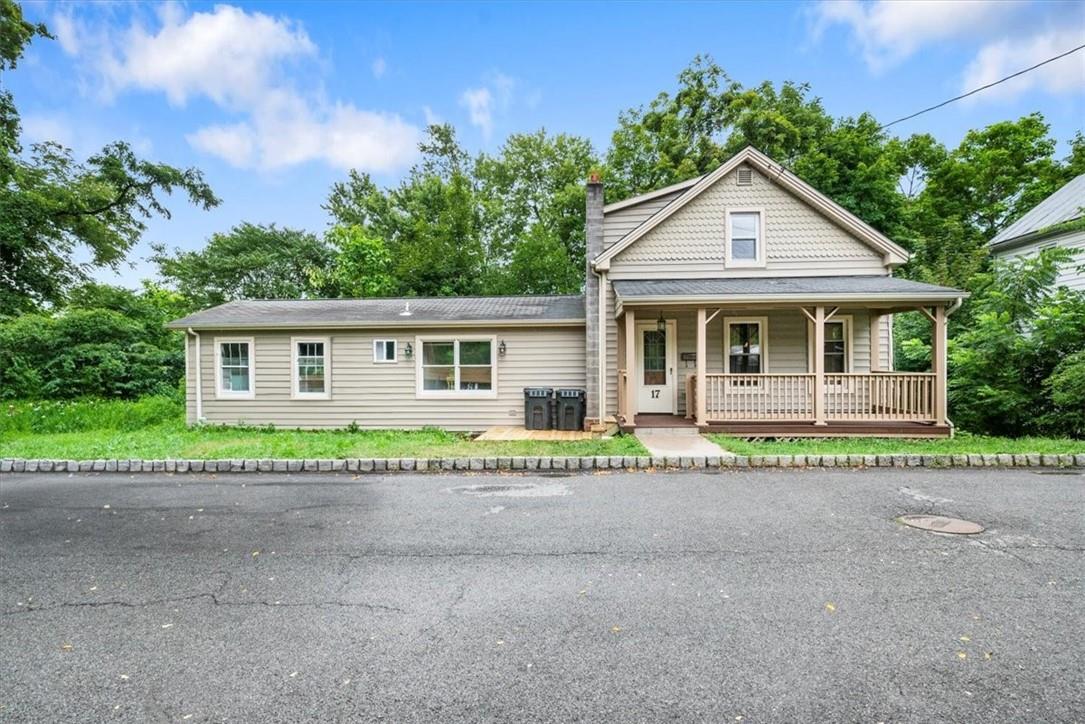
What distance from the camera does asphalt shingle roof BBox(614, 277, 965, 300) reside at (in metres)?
9.70

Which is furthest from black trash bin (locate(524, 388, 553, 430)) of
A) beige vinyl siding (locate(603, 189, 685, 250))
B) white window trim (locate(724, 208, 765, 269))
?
white window trim (locate(724, 208, 765, 269))

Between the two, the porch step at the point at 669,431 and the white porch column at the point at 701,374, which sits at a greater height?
the white porch column at the point at 701,374

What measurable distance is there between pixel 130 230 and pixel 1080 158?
39.3 meters

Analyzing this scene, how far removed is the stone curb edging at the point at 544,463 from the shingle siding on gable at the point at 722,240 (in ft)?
18.0

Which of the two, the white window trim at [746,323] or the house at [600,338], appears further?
the white window trim at [746,323]

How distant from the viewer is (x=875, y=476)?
685 cm

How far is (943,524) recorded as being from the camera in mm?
4836

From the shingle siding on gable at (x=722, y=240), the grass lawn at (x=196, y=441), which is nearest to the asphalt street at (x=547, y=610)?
the grass lawn at (x=196, y=441)

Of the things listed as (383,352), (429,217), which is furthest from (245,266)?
(383,352)

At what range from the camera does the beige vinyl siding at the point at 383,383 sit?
1170 centimetres

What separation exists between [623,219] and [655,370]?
3.64 meters

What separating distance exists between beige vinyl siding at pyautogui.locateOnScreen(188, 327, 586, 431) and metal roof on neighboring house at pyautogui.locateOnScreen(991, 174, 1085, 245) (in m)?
14.7

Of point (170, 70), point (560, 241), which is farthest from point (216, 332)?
point (560, 241)

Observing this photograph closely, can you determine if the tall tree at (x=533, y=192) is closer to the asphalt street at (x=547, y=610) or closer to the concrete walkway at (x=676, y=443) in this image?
the concrete walkway at (x=676, y=443)
